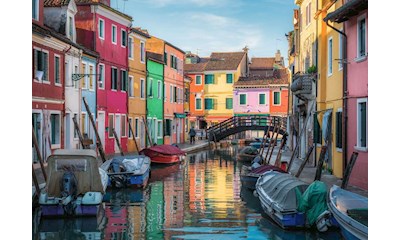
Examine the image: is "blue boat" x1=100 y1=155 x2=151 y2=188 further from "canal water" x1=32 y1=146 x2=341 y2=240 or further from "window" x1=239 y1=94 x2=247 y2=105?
"window" x1=239 y1=94 x2=247 y2=105

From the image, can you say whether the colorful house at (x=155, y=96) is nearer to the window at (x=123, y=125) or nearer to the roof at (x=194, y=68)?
the window at (x=123, y=125)

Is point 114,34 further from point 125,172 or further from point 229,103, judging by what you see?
point 229,103

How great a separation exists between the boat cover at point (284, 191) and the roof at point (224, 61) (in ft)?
142

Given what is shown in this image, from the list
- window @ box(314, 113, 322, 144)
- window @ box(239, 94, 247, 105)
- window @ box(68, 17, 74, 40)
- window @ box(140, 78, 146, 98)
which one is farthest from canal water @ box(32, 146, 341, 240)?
window @ box(239, 94, 247, 105)

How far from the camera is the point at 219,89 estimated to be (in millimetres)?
57438

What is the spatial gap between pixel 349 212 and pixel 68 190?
6.23 meters

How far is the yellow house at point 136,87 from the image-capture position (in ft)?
109

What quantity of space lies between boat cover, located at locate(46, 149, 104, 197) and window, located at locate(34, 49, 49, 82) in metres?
7.77

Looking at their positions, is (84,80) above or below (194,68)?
below

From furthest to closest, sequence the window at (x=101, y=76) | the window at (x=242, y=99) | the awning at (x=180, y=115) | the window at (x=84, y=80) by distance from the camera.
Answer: the window at (x=242, y=99) → the awning at (x=180, y=115) → the window at (x=101, y=76) → the window at (x=84, y=80)

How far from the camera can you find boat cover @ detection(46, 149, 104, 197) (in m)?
13.3

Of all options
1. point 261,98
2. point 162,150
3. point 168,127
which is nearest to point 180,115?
point 168,127

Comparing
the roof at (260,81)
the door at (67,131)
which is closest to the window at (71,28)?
the door at (67,131)
